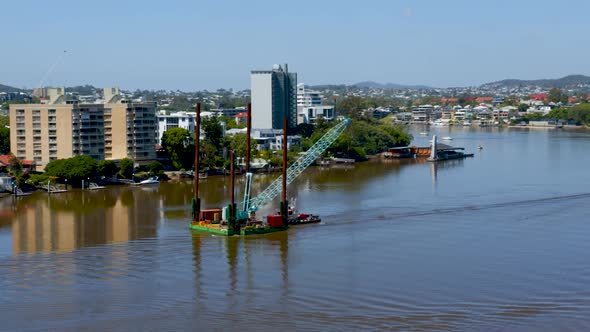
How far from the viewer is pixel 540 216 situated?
12883mm

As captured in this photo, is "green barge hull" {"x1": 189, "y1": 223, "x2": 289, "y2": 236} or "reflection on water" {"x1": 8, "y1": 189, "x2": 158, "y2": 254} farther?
"green barge hull" {"x1": 189, "y1": 223, "x2": 289, "y2": 236}

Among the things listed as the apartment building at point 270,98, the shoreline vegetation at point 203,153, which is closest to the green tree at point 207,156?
the shoreline vegetation at point 203,153

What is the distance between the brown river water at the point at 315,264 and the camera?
24.5 feet

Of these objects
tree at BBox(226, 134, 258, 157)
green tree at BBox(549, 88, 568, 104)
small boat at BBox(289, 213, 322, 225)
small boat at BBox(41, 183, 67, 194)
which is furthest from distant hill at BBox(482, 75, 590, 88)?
small boat at BBox(289, 213, 322, 225)

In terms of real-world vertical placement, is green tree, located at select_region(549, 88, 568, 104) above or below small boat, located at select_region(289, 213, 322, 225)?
above

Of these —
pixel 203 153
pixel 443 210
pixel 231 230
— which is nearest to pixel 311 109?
pixel 203 153

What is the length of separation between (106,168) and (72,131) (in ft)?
4.68

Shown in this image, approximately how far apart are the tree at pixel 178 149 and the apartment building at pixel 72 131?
560 millimetres

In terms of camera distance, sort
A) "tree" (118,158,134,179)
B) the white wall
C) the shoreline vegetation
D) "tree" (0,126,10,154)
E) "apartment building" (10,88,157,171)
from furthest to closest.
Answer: the white wall < "tree" (0,126,10,154) < "apartment building" (10,88,157,171) < "tree" (118,158,134,179) < the shoreline vegetation

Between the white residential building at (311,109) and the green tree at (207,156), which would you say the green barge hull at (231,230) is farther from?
the white residential building at (311,109)

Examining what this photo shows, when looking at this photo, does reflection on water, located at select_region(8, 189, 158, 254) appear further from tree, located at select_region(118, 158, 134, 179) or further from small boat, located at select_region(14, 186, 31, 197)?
tree, located at select_region(118, 158, 134, 179)

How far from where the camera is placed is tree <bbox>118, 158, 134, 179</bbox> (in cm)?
1811

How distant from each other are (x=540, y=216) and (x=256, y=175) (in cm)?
848

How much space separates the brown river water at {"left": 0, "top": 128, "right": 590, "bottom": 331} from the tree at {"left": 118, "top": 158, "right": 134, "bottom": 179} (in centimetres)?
171
